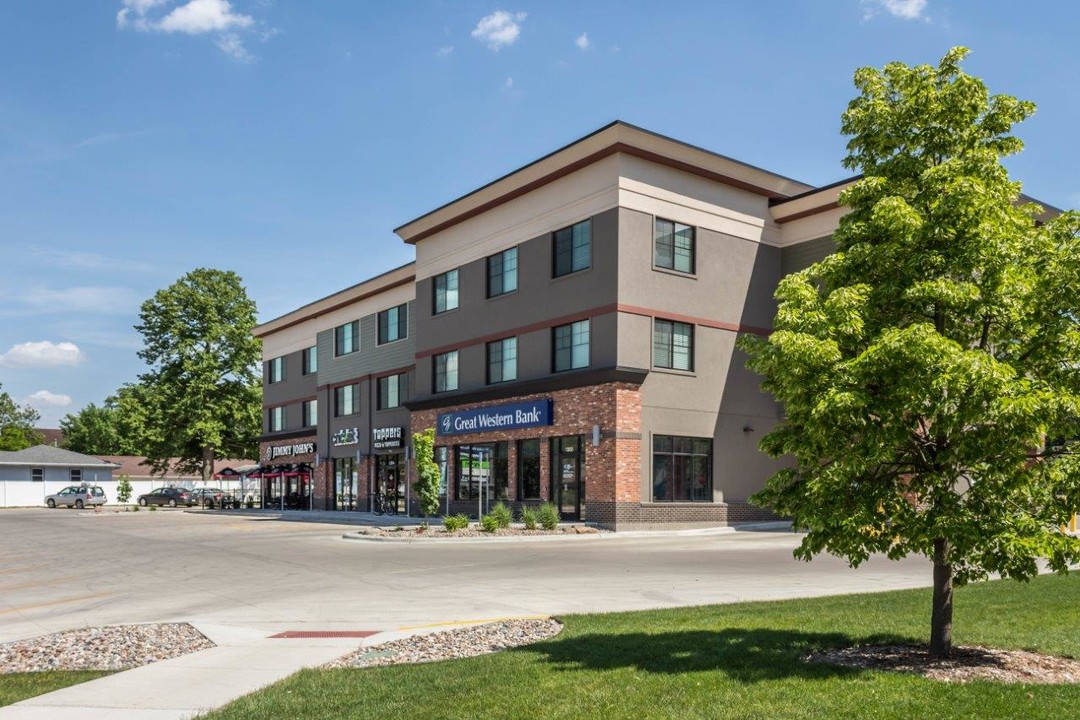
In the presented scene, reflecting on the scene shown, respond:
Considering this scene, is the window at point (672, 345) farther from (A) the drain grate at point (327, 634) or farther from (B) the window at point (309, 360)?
(B) the window at point (309, 360)

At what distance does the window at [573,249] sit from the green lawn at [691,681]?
24.9 meters

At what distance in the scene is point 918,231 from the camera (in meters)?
9.00

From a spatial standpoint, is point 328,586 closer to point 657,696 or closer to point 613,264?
point 657,696

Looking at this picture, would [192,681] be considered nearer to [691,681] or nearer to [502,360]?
[691,681]

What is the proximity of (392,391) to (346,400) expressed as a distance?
6.12 meters

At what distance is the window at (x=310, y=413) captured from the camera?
205 feet

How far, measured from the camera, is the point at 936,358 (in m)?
7.96

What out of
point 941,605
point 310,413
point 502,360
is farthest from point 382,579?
point 310,413

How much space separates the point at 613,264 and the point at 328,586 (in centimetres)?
1945

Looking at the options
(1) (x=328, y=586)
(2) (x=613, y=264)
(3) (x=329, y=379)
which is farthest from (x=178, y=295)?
(1) (x=328, y=586)

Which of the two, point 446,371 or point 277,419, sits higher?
→ point 446,371

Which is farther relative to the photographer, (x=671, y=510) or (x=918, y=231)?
(x=671, y=510)

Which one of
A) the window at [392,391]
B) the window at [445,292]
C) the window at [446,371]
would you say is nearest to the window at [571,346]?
the window at [446,371]

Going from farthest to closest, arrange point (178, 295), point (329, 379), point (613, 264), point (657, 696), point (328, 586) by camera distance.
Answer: point (178, 295)
point (329, 379)
point (613, 264)
point (328, 586)
point (657, 696)
